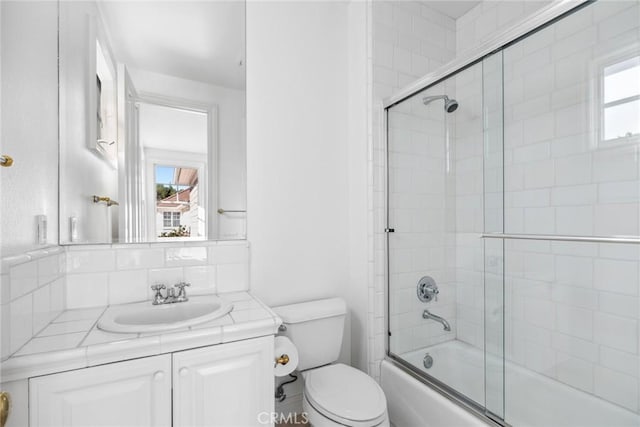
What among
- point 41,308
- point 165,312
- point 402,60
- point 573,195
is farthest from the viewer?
point 402,60

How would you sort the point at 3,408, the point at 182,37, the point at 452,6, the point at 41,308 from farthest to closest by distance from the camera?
the point at 452,6 → the point at 182,37 → the point at 41,308 → the point at 3,408

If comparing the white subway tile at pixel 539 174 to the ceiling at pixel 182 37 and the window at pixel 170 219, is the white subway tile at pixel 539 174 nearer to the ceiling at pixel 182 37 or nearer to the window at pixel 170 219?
the ceiling at pixel 182 37

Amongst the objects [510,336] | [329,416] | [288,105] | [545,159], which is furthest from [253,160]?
[510,336]

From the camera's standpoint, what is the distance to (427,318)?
1.83 meters

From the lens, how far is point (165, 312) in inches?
51.8

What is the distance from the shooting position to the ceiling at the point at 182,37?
1.43 meters

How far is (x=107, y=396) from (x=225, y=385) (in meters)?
0.35

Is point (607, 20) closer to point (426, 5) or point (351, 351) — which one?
point (426, 5)

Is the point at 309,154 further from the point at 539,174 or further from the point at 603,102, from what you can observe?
the point at 603,102

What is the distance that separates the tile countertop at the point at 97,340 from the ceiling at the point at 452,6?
7.07 ft

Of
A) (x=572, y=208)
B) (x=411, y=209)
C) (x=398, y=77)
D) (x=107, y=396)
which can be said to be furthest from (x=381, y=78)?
(x=107, y=396)

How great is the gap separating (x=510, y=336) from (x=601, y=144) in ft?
3.12

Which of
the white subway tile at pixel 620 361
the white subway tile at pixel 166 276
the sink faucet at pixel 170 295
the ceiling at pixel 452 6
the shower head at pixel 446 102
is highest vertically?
the ceiling at pixel 452 6

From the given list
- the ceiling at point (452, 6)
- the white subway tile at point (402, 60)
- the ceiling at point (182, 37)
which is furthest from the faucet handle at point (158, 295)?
the ceiling at point (452, 6)
